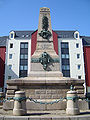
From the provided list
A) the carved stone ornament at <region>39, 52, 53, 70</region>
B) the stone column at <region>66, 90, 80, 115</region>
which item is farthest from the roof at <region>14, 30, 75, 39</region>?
the stone column at <region>66, 90, 80, 115</region>

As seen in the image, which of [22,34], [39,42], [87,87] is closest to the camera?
[39,42]

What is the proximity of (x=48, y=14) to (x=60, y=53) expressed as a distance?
30407mm

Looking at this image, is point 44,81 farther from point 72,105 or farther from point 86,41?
point 86,41

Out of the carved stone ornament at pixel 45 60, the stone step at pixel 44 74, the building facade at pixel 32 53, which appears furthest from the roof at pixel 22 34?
the stone step at pixel 44 74

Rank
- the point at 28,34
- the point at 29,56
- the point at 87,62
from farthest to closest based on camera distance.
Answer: the point at 28,34 < the point at 29,56 < the point at 87,62

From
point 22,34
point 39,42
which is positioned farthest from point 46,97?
point 22,34

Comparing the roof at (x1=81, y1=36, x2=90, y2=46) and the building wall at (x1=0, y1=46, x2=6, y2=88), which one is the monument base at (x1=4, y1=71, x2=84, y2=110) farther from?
the roof at (x1=81, y1=36, x2=90, y2=46)

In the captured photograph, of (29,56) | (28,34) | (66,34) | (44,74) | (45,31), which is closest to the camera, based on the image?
(44,74)

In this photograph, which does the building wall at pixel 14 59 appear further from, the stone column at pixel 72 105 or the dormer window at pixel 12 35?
the stone column at pixel 72 105

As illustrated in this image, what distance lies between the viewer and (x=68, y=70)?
44.5 m

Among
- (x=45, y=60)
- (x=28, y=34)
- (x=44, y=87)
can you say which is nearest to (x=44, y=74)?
(x=45, y=60)

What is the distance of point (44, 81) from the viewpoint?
11266 millimetres

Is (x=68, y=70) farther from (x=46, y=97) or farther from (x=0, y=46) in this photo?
(x=46, y=97)

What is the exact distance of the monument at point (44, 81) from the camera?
10.9 metres
